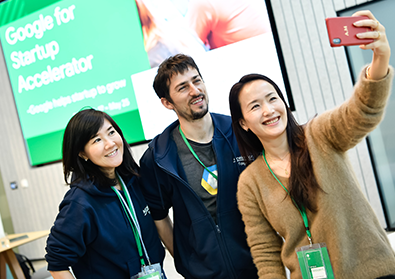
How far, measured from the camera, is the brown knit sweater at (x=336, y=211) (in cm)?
119

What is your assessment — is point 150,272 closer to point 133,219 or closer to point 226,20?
point 133,219

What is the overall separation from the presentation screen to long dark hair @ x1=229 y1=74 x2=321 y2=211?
197 centimetres

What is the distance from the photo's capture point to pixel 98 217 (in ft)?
5.57

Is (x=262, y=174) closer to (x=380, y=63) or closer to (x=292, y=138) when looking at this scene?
(x=292, y=138)

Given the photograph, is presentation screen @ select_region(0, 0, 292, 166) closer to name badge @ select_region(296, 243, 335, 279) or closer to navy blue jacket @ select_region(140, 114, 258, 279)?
navy blue jacket @ select_region(140, 114, 258, 279)

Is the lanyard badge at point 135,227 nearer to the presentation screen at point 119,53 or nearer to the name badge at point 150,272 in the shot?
the name badge at point 150,272

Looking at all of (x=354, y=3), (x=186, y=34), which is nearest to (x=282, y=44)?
(x=354, y=3)

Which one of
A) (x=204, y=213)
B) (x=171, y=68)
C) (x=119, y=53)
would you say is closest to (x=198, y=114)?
(x=171, y=68)

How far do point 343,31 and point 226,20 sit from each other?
2549 mm

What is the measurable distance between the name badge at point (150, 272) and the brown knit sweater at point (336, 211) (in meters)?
0.50

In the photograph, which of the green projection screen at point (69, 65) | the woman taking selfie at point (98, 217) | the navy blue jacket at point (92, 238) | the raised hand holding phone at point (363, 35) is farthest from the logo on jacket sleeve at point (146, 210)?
the green projection screen at point (69, 65)

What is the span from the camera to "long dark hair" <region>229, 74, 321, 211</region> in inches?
51.8

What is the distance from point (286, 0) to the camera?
11.3ft

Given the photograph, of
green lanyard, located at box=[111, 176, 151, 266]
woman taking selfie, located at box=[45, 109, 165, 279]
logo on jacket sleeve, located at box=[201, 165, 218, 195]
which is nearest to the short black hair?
woman taking selfie, located at box=[45, 109, 165, 279]
